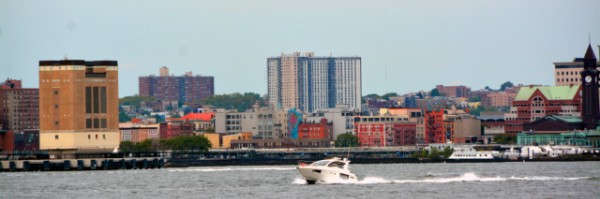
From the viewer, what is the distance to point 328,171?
12569cm

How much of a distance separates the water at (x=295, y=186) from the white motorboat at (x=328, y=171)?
0.71m

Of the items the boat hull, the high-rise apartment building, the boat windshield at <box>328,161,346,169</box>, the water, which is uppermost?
the high-rise apartment building

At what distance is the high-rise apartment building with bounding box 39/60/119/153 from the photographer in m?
194

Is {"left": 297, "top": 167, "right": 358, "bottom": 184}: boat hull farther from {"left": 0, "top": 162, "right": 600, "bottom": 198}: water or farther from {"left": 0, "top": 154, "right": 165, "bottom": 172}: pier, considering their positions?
{"left": 0, "top": 154, "right": 165, "bottom": 172}: pier

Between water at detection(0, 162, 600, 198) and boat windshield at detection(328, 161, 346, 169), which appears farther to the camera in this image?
boat windshield at detection(328, 161, 346, 169)

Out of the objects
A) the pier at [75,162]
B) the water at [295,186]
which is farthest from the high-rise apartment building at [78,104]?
the water at [295,186]

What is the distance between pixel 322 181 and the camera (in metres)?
126

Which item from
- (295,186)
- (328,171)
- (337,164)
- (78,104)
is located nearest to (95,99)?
(78,104)

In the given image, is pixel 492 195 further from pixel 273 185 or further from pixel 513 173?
pixel 513 173

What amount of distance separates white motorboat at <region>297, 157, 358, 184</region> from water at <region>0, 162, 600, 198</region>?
0.71m

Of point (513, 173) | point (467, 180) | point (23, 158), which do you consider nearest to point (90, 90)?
point (23, 158)

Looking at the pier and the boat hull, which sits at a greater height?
the pier

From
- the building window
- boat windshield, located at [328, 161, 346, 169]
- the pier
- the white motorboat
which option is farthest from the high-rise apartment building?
boat windshield, located at [328, 161, 346, 169]

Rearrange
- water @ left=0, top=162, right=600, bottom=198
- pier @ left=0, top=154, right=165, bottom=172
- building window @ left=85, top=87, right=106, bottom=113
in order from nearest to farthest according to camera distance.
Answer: water @ left=0, top=162, right=600, bottom=198, pier @ left=0, top=154, right=165, bottom=172, building window @ left=85, top=87, right=106, bottom=113
